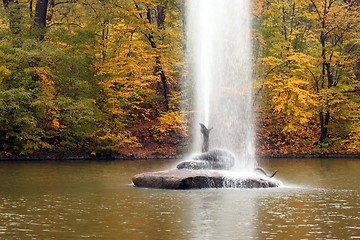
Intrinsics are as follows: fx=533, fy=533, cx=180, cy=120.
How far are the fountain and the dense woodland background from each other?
54.0 inches

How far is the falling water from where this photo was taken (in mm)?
23672

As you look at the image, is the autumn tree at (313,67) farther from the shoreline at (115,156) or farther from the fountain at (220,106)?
the fountain at (220,106)

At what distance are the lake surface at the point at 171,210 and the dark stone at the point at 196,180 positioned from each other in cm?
56

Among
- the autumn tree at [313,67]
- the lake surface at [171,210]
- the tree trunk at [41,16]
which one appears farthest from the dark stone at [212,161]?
the autumn tree at [313,67]

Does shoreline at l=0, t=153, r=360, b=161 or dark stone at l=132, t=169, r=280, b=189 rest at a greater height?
shoreline at l=0, t=153, r=360, b=161

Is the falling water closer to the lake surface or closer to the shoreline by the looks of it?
the shoreline

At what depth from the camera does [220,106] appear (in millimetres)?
31469

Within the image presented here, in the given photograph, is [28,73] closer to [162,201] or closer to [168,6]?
[168,6]

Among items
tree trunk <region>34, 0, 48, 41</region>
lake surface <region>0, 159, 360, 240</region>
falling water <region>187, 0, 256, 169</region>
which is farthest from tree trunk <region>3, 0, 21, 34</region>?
lake surface <region>0, 159, 360, 240</region>

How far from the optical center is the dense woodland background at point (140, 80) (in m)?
27.8

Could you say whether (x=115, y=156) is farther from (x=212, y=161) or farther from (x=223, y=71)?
(x=212, y=161)

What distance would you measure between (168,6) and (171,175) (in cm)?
2113

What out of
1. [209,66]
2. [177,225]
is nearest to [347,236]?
[177,225]

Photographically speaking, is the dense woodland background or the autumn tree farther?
the autumn tree
